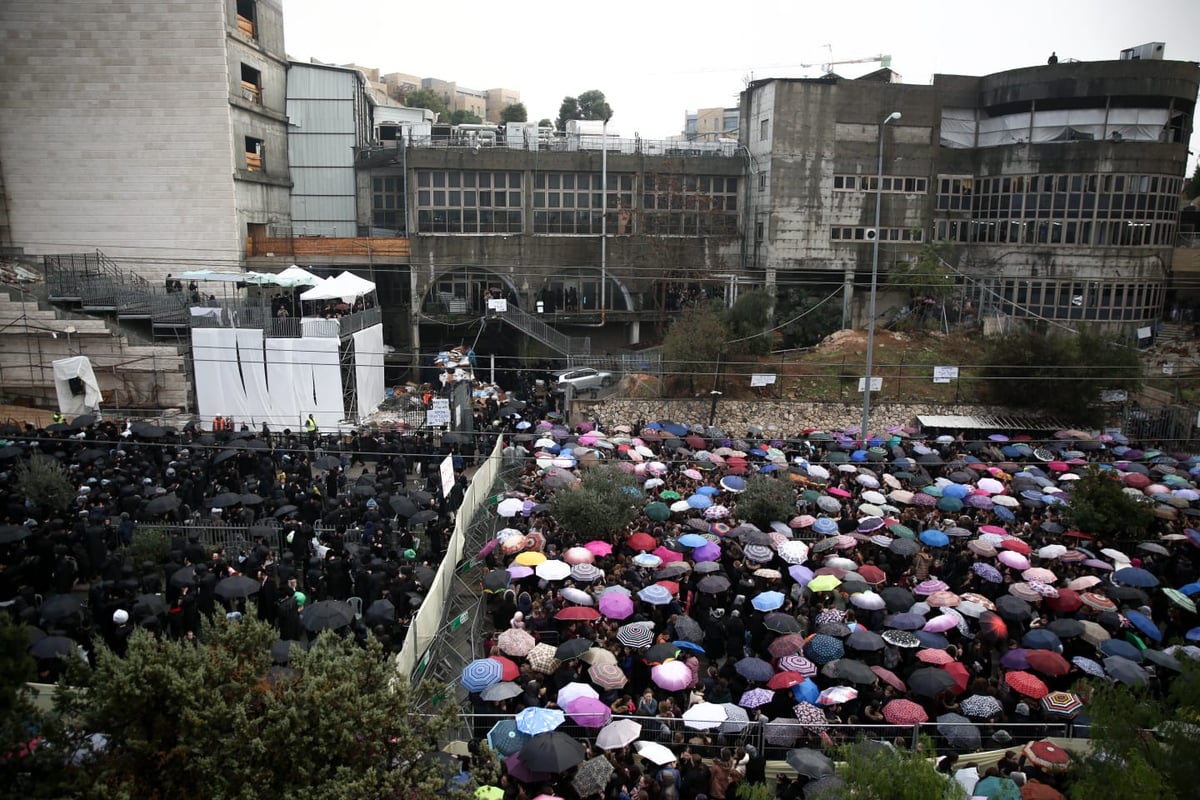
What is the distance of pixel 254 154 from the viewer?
123 feet

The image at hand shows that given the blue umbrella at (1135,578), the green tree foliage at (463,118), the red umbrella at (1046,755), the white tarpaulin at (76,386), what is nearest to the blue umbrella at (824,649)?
the red umbrella at (1046,755)

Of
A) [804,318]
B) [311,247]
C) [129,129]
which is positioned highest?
[129,129]

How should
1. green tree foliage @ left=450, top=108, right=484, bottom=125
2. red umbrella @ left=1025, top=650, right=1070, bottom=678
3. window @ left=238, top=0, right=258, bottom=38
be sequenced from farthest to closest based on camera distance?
green tree foliage @ left=450, top=108, right=484, bottom=125
window @ left=238, top=0, right=258, bottom=38
red umbrella @ left=1025, top=650, right=1070, bottom=678

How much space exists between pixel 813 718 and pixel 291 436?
1640cm

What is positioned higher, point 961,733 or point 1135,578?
point 1135,578

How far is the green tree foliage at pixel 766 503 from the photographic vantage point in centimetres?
1759

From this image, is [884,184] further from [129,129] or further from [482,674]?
[482,674]

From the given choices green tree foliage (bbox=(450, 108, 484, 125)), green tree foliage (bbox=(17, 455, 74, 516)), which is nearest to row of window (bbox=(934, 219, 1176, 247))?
green tree foliage (bbox=(17, 455, 74, 516))

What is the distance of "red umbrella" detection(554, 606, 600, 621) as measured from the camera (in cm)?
1295

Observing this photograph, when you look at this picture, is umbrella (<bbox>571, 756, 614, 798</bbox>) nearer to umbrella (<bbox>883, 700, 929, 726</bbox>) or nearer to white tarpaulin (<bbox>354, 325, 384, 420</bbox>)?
umbrella (<bbox>883, 700, 929, 726</bbox>)

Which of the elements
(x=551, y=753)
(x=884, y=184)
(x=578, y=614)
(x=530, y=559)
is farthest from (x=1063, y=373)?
(x=551, y=753)

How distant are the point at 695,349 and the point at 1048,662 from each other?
18.8m

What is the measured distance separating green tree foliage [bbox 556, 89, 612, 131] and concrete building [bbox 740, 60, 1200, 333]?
175ft

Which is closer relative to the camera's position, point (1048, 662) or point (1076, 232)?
point (1048, 662)
